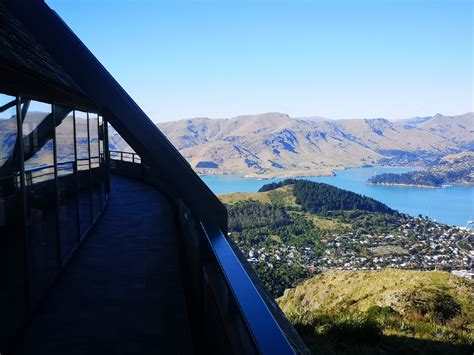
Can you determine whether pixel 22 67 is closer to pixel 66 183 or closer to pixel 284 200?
pixel 66 183

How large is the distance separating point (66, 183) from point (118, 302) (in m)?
2.75

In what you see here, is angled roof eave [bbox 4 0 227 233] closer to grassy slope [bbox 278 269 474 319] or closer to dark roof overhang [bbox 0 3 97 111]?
dark roof overhang [bbox 0 3 97 111]

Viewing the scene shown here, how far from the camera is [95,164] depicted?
35.6ft

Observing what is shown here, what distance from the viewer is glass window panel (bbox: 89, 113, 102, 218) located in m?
10.2

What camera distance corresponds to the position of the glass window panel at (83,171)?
8.45m

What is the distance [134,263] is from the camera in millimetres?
6980

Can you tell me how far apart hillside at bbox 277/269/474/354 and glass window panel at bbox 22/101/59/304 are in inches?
206

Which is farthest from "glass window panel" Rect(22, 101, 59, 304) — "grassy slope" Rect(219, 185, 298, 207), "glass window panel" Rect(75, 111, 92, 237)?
"grassy slope" Rect(219, 185, 298, 207)

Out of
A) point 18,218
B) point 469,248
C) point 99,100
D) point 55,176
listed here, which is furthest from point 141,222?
point 469,248

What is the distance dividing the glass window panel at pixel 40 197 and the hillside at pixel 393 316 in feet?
17.2

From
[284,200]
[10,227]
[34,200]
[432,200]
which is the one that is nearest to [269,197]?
[284,200]

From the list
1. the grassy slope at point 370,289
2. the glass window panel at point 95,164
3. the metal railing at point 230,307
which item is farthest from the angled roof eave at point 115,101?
the grassy slope at point 370,289

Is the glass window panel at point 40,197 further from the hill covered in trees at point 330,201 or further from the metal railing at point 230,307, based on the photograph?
the hill covered in trees at point 330,201

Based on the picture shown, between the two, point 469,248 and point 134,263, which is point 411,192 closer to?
point 469,248
